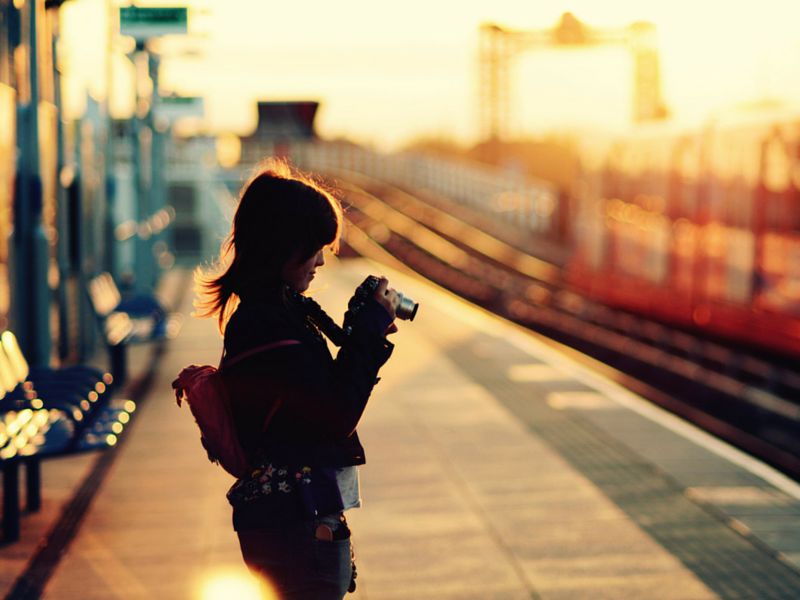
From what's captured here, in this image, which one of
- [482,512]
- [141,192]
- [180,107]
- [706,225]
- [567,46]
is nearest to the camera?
[482,512]

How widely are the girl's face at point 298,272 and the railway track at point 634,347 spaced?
1750 millimetres

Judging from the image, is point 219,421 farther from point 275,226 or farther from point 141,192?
point 141,192

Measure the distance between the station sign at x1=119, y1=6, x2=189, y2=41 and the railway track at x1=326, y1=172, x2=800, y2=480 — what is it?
9.38 ft

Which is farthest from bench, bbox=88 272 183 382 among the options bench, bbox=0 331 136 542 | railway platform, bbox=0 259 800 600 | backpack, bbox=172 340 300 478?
backpack, bbox=172 340 300 478

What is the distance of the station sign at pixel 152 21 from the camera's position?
38.7 feet

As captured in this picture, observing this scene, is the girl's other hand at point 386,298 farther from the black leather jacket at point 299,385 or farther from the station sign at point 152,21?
the station sign at point 152,21

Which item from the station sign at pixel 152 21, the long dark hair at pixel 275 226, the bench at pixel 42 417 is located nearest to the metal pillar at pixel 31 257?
the bench at pixel 42 417

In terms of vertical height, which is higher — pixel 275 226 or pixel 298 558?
pixel 275 226

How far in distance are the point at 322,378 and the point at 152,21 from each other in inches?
384

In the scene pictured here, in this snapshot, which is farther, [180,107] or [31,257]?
[180,107]

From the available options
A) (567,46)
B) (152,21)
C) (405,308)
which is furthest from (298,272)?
(567,46)

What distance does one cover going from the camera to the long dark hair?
2801 millimetres

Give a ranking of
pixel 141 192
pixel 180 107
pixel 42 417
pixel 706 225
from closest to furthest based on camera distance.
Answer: pixel 42 417, pixel 706 225, pixel 141 192, pixel 180 107

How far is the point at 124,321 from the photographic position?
36.6ft
